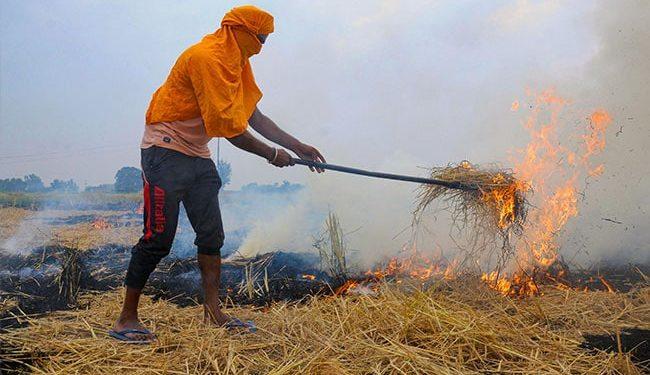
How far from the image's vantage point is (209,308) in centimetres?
361

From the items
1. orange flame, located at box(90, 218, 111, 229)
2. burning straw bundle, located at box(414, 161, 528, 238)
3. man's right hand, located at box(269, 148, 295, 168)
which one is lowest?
orange flame, located at box(90, 218, 111, 229)

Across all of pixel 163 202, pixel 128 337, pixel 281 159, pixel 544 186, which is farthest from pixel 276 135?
pixel 544 186

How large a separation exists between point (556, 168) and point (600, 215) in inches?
69.1

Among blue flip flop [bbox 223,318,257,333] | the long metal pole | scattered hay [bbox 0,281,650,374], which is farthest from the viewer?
the long metal pole

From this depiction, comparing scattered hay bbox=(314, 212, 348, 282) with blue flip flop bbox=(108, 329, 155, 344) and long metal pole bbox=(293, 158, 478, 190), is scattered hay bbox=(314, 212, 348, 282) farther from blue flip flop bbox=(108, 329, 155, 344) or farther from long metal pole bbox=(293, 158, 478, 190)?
blue flip flop bbox=(108, 329, 155, 344)

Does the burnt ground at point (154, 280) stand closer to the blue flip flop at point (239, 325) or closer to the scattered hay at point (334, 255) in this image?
the scattered hay at point (334, 255)

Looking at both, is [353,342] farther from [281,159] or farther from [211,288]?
[281,159]

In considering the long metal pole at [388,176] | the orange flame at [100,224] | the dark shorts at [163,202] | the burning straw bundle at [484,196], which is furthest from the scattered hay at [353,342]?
the orange flame at [100,224]

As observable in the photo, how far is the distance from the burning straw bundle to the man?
5.26 ft

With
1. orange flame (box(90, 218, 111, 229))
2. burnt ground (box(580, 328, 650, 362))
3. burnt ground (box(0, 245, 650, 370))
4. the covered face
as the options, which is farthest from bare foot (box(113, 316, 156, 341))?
orange flame (box(90, 218, 111, 229))

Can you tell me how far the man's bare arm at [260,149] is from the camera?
348cm

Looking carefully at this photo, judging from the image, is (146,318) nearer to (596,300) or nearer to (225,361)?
(225,361)

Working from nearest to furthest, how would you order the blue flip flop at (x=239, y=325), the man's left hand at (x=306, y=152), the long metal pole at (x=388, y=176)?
the blue flip flop at (x=239, y=325), the long metal pole at (x=388, y=176), the man's left hand at (x=306, y=152)

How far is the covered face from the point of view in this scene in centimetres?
342
